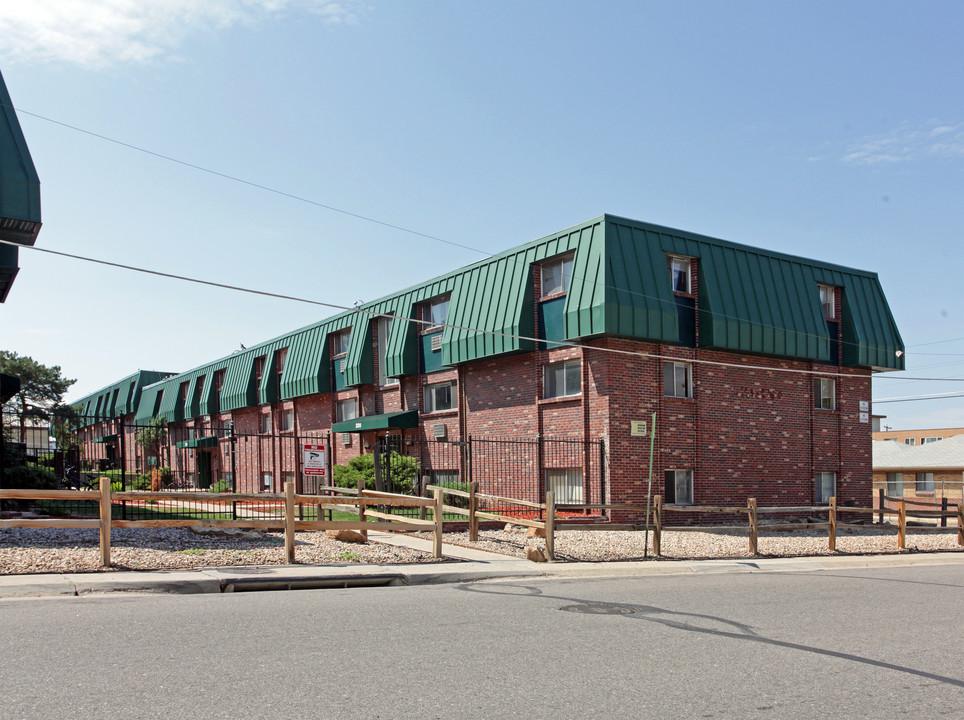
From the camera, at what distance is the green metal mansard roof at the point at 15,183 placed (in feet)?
51.0

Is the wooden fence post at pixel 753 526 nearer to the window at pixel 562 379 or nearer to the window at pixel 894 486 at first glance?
the window at pixel 562 379

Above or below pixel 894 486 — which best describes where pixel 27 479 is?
above

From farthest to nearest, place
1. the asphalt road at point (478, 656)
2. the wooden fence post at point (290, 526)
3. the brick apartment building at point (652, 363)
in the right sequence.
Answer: the brick apartment building at point (652, 363)
the wooden fence post at point (290, 526)
the asphalt road at point (478, 656)

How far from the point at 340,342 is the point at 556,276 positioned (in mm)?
14755

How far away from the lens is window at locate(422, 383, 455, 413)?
100ft

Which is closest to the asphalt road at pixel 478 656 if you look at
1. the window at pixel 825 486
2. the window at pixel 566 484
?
the window at pixel 566 484

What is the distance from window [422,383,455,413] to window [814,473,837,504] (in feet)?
40.1

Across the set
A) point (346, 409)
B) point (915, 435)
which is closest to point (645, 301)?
point (346, 409)

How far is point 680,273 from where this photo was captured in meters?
25.7

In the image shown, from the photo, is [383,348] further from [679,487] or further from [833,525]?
[833,525]

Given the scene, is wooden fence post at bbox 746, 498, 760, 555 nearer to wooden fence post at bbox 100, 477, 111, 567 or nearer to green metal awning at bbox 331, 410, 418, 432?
wooden fence post at bbox 100, 477, 111, 567

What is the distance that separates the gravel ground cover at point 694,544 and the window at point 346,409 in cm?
1745

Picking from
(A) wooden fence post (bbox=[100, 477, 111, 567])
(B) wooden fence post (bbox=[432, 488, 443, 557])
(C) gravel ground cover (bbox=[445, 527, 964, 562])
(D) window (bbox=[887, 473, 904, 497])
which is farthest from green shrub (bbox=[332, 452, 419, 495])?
(D) window (bbox=[887, 473, 904, 497])

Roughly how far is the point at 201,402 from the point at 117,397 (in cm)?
2242
